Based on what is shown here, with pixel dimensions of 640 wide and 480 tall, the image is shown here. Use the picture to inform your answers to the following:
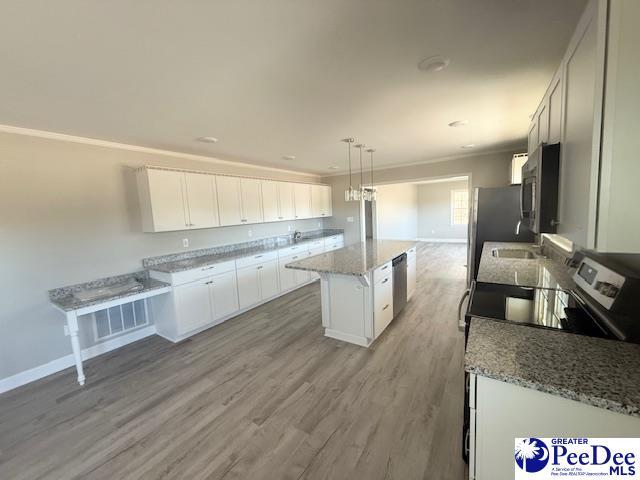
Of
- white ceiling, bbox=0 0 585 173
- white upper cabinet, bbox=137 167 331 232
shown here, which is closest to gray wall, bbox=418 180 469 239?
white upper cabinet, bbox=137 167 331 232

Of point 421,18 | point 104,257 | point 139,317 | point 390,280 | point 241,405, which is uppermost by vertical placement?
point 421,18

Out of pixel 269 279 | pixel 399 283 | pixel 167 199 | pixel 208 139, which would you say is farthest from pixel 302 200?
pixel 399 283

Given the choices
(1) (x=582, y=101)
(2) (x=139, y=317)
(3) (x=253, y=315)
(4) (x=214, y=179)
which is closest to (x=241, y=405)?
(3) (x=253, y=315)

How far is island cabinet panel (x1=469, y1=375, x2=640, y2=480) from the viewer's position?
0.81m

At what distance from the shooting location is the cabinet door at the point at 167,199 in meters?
3.14

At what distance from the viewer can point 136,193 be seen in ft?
10.8

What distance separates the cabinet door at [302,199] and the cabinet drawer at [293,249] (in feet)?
2.39

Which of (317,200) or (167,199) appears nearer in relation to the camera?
(167,199)

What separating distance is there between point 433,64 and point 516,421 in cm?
196

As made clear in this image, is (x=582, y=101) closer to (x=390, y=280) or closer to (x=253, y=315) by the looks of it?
(x=390, y=280)

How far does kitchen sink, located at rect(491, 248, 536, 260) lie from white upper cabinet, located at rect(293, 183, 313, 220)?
3.55 meters

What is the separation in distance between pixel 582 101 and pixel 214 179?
12.6ft

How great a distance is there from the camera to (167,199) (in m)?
3.27

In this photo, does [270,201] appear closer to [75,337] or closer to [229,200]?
[229,200]
